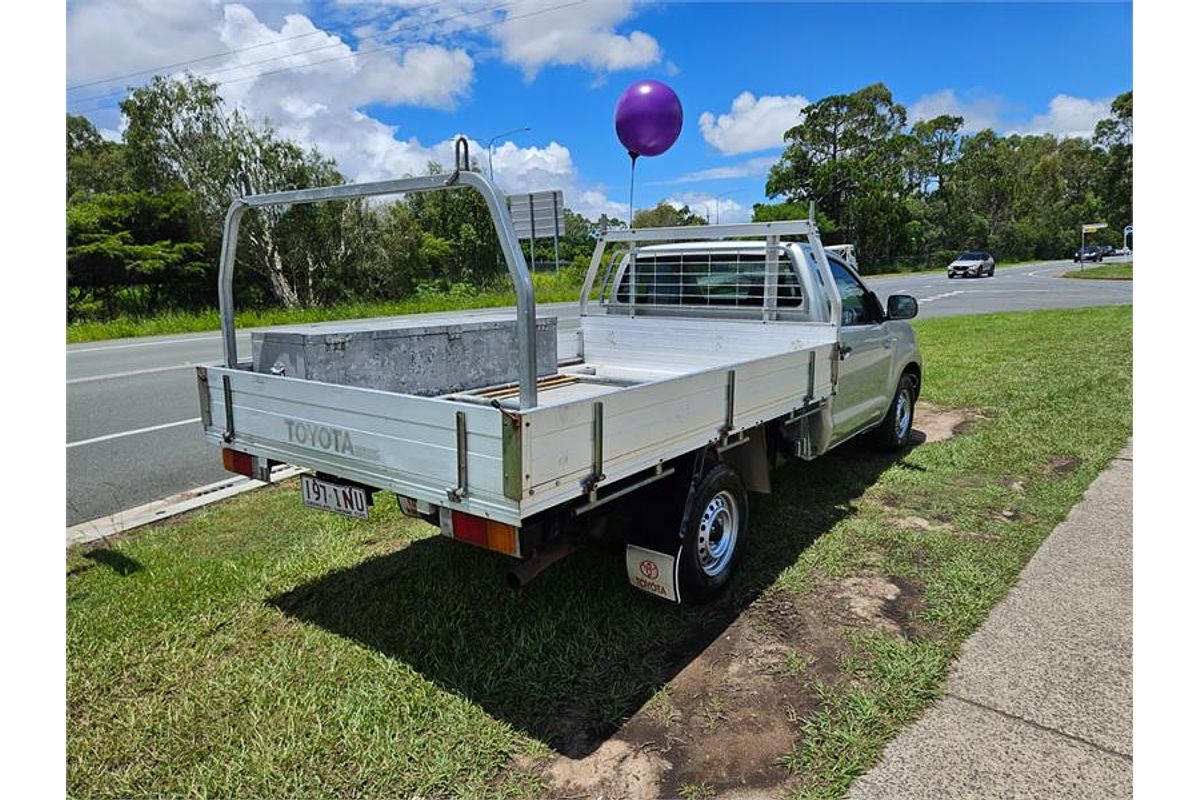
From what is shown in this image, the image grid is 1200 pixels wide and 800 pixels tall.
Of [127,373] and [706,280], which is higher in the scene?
[706,280]

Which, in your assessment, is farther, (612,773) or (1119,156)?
(1119,156)

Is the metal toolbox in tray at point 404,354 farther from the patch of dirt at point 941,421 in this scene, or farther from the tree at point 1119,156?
the tree at point 1119,156

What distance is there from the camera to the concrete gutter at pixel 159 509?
455cm

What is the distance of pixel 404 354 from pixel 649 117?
3.94 metres

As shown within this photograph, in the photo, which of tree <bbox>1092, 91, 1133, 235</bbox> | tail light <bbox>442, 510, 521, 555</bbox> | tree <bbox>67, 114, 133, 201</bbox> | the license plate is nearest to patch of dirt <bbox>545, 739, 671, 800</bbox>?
tail light <bbox>442, 510, 521, 555</bbox>

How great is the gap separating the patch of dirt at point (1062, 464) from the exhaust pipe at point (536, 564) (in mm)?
4589

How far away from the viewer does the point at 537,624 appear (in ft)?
11.4

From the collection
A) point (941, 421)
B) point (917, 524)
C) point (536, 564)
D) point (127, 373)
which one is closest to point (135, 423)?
point (127, 373)

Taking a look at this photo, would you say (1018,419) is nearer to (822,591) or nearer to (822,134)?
(822,591)

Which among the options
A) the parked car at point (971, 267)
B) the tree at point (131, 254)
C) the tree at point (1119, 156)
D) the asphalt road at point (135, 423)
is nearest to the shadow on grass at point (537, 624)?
the asphalt road at point (135, 423)

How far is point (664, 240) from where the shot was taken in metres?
5.52

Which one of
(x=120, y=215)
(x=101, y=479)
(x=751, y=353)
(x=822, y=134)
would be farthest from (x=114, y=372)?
(x=822, y=134)

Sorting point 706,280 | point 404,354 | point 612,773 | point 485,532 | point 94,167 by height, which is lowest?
point 612,773

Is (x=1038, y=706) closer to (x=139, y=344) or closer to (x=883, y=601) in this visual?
(x=883, y=601)
